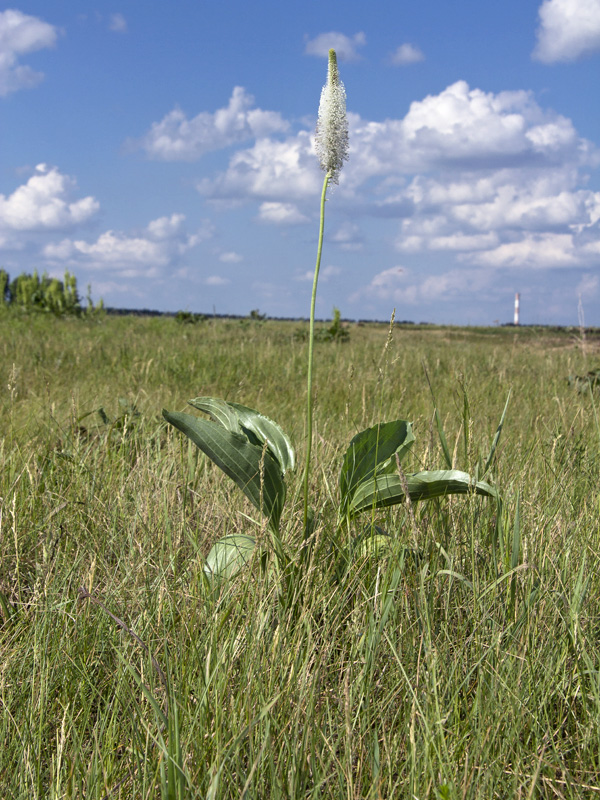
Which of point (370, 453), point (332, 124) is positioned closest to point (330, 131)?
point (332, 124)

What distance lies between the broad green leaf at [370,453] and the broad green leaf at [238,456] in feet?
0.65

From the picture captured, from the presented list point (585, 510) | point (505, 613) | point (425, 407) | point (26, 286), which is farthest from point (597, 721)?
point (26, 286)

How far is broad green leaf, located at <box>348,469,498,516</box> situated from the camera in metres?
1.67

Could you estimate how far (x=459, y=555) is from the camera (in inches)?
74.3

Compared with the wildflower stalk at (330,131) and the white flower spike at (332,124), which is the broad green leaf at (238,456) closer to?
the wildflower stalk at (330,131)

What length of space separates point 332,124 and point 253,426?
90cm

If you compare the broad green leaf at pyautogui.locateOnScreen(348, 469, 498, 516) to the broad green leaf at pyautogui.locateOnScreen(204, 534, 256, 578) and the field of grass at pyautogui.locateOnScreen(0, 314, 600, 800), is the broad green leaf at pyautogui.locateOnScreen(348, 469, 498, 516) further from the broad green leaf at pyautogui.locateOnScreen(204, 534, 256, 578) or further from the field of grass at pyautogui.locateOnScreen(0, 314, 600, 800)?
the broad green leaf at pyautogui.locateOnScreen(204, 534, 256, 578)

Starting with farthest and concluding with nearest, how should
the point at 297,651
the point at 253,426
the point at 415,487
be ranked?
Result: the point at 253,426, the point at 415,487, the point at 297,651

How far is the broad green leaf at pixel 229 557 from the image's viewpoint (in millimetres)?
1773

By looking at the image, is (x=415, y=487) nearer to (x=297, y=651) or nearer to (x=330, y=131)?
(x=297, y=651)

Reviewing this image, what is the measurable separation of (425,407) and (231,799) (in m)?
3.58

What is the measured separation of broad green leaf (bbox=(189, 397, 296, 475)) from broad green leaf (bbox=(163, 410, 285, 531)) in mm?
106

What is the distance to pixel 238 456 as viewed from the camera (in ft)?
5.76

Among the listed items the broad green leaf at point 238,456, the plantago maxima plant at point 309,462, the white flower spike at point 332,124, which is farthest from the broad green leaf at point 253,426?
the white flower spike at point 332,124
